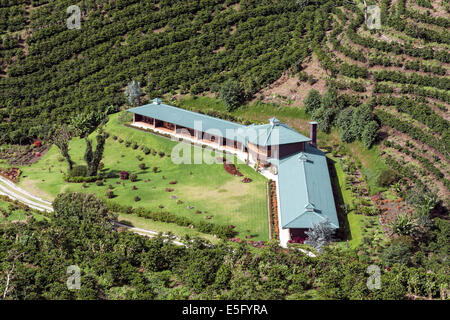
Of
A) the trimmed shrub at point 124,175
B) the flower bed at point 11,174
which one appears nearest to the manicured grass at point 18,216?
the flower bed at point 11,174

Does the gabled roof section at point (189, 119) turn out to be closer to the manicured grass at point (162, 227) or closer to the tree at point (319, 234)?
the manicured grass at point (162, 227)

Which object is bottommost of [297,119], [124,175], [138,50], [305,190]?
[124,175]

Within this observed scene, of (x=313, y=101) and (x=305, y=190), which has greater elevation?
(x=313, y=101)

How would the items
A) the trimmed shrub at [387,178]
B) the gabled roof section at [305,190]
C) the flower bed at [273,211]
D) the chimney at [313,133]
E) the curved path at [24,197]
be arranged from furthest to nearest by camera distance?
the chimney at [313,133], the trimmed shrub at [387,178], the curved path at [24,197], the flower bed at [273,211], the gabled roof section at [305,190]

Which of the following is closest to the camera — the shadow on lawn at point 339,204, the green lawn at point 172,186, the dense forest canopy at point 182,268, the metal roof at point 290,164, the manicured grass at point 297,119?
the dense forest canopy at point 182,268

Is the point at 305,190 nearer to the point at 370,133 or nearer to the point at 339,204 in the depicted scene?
the point at 339,204

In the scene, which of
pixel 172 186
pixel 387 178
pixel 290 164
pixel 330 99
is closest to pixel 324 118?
pixel 330 99

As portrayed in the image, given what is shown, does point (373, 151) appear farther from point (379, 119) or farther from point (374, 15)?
point (374, 15)
